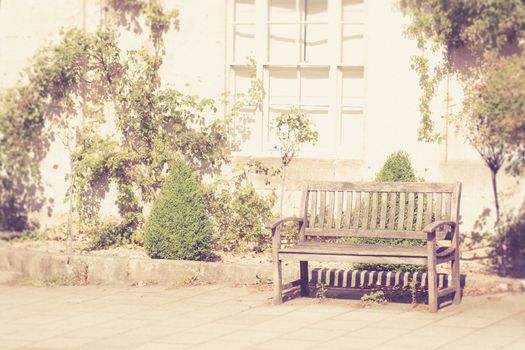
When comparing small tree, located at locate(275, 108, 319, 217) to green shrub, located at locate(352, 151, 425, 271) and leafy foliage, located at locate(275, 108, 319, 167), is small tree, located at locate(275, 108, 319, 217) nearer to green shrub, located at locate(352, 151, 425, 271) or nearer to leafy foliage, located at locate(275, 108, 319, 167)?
leafy foliage, located at locate(275, 108, 319, 167)

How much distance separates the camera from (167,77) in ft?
41.3

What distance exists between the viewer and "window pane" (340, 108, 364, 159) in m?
12.2

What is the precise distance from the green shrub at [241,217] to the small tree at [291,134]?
0.25 m

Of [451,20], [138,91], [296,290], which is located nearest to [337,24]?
[451,20]

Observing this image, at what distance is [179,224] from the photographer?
11.1 meters

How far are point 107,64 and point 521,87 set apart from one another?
5.48 metres

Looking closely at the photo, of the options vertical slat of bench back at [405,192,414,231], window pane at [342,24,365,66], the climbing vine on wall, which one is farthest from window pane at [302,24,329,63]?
vertical slat of bench back at [405,192,414,231]

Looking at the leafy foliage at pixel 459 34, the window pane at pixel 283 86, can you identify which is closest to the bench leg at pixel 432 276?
the leafy foliage at pixel 459 34

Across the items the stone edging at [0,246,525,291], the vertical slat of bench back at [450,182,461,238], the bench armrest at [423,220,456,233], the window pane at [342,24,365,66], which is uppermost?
the window pane at [342,24,365,66]

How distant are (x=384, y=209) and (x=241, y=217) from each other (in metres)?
2.58

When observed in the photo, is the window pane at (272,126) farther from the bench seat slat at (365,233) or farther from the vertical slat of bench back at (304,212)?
the bench seat slat at (365,233)

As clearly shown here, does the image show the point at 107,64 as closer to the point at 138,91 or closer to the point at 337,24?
the point at 138,91

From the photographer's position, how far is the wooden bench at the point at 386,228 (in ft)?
30.2

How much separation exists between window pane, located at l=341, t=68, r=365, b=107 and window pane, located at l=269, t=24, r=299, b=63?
62 cm
